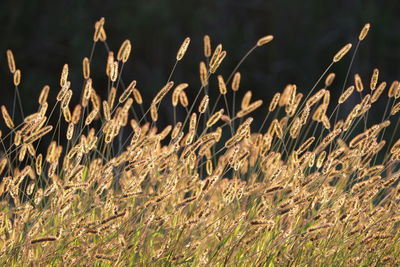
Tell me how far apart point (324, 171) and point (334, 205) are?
19cm

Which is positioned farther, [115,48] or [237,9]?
[237,9]

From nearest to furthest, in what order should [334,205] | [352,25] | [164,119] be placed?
[334,205] < [352,25] < [164,119]

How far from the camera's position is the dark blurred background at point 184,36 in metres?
9.88

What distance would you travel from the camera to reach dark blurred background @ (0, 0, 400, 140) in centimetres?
988

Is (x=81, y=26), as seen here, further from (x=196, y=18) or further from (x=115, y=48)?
(x=196, y=18)

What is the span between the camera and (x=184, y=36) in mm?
10531

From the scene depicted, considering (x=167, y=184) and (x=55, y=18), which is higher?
(x=167, y=184)

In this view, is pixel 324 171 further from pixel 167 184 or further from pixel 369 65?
pixel 369 65

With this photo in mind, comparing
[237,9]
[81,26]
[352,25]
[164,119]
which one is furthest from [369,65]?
[81,26]

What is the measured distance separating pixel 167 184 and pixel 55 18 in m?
8.09

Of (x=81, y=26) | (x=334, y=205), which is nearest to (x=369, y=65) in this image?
(x=81, y=26)

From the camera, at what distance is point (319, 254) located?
104 inches

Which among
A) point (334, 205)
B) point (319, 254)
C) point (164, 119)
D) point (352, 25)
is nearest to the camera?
point (319, 254)

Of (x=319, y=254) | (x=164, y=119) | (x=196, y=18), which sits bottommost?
(x=164, y=119)
